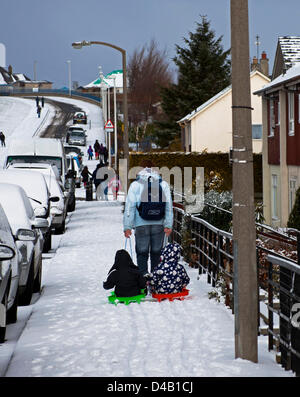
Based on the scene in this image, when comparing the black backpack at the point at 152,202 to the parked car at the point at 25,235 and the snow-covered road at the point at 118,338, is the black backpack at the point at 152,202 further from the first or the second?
the parked car at the point at 25,235

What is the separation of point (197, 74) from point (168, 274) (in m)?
66.0

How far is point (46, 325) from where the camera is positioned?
10242mm

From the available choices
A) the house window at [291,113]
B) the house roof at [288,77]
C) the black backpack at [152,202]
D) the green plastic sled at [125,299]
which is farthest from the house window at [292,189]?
the green plastic sled at [125,299]

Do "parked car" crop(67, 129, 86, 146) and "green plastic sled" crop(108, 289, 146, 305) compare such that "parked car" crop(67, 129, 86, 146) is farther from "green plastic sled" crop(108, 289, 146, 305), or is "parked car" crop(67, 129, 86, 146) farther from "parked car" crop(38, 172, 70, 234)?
"green plastic sled" crop(108, 289, 146, 305)

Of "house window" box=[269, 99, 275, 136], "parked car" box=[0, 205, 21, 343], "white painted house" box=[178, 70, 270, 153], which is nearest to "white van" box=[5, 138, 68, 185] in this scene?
"house window" box=[269, 99, 275, 136]

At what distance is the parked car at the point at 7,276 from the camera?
838 cm

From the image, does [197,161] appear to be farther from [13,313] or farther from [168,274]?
[13,313]

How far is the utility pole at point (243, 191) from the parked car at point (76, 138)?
248ft

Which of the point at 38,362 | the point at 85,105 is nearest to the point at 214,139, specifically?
the point at 38,362

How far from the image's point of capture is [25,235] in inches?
424

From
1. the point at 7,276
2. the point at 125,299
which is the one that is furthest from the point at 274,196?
the point at 7,276
